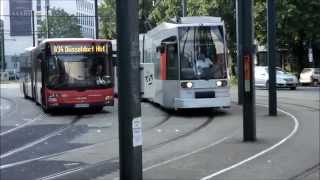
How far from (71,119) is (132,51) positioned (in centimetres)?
1803

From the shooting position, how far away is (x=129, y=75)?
22.0 ft

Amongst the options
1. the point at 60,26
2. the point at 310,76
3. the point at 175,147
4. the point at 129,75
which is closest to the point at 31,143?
the point at 175,147

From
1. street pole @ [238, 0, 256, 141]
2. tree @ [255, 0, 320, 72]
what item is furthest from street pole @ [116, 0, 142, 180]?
tree @ [255, 0, 320, 72]

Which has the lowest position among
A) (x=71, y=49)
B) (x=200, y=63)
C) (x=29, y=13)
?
(x=200, y=63)

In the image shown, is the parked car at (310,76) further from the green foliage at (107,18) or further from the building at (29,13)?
the building at (29,13)

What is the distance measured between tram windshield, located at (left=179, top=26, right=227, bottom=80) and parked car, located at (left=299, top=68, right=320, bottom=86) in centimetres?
3221

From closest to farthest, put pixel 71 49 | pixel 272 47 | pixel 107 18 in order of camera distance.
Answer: pixel 272 47
pixel 71 49
pixel 107 18

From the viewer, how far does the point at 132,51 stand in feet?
22.0

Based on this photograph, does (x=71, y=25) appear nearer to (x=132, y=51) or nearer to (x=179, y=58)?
(x=179, y=58)

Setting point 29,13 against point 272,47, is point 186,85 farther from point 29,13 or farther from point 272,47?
point 29,13

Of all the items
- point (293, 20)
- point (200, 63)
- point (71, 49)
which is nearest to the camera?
point (200, 63)

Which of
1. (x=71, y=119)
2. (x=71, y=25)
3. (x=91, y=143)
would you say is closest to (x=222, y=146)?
(x=91, y=143)

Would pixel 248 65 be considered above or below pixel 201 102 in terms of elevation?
above

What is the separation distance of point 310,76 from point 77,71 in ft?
105
